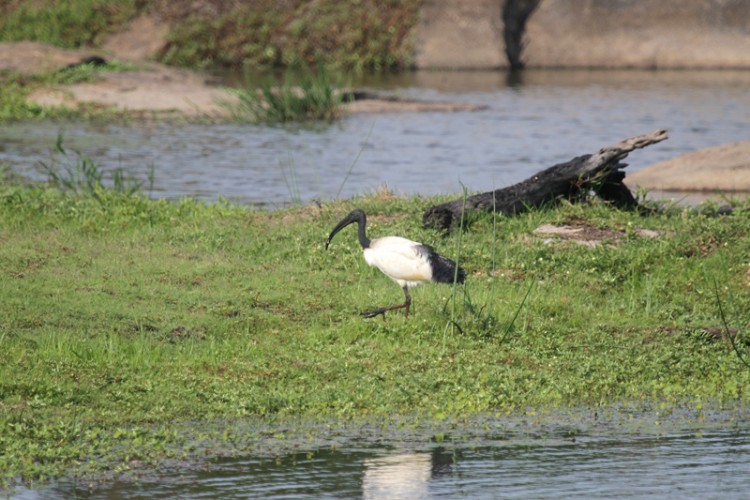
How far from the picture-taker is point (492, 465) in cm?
580

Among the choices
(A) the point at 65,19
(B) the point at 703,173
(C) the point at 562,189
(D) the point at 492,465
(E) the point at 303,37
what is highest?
(A) the point at 65,19

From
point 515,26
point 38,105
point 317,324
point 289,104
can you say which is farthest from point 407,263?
point 515,26

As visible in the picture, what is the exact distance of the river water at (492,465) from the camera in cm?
541

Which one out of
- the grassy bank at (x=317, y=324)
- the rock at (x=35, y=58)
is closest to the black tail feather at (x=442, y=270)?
the grassy bank at (x=317, y=324)

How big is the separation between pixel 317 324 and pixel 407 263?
787mm

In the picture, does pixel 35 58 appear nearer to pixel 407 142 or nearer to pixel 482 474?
pixel 407 142

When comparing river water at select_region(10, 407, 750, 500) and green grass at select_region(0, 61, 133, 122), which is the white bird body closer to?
river water at select_region(10, 407, 750, 500)

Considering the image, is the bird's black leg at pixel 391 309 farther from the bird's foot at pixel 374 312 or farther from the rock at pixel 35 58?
the rock at pixel 35 58

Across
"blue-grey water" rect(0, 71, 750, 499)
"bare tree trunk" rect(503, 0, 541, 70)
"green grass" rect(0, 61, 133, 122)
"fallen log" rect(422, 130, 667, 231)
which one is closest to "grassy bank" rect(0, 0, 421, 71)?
"blue-grey water" rect(0, 71, 750, 499)

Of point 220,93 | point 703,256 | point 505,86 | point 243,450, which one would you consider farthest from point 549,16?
point 243,450

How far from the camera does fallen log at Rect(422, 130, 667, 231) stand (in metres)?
10.2

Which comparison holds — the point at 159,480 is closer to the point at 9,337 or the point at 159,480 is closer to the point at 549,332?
the point at 9,337

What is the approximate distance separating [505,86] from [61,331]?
20.2 metres

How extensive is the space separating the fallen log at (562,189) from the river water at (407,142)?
2403 millimetres
